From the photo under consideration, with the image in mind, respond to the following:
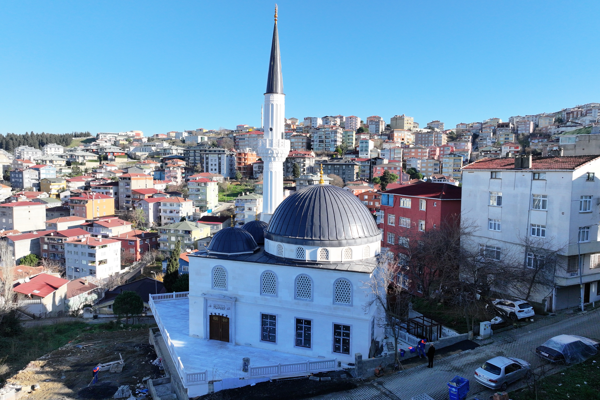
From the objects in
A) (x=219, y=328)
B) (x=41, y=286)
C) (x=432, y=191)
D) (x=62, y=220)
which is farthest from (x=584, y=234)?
(x=62, y=220)

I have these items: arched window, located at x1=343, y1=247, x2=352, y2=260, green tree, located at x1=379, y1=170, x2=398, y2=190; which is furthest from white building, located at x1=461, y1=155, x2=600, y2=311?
green tree, located at x1=379, y1=170, x2=398, y2=190

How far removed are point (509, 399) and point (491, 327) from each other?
259 inches

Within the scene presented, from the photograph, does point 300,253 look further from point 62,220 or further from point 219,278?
point 62,220

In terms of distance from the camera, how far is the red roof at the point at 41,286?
33.9 m

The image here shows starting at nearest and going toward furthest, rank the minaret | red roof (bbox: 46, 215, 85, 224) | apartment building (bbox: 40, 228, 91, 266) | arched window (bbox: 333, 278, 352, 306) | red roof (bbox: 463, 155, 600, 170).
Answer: arched window (bbox: 333, 278, 352, 306) → red roof (bbox: 463, 155, 600, 170) → the minaret → apartment building (bbox: 40, 228, 91, 266) → red roof (bbox: 46, 215, 85, 224)

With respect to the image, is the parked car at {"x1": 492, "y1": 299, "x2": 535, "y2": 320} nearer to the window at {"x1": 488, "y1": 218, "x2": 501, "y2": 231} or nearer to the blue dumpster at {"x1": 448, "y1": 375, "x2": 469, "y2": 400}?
the window at {"x1": 488, "y1": 218, "x2": 501, "y2": 231}

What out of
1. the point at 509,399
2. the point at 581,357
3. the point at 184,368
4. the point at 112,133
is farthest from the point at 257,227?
the point at 112,133

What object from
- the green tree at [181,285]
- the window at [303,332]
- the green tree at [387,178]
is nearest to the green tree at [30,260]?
the green tree at [181,285]

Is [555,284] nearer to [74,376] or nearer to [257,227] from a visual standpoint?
[257,227]

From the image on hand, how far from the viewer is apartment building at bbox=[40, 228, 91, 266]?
4806 centimetres

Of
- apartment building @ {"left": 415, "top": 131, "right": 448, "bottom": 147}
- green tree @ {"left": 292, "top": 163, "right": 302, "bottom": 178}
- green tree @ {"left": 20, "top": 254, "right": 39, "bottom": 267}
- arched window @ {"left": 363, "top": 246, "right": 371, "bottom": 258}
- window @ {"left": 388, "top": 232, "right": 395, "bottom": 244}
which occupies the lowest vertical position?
green tree @ {"left": 20, "top": 254, "right": 39, "bottom": 267}

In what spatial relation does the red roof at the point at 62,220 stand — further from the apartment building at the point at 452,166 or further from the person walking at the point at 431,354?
the apartment building at the point at 452,166

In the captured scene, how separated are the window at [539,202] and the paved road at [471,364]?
5.55m

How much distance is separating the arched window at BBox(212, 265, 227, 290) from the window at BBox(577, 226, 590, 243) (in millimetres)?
17415
